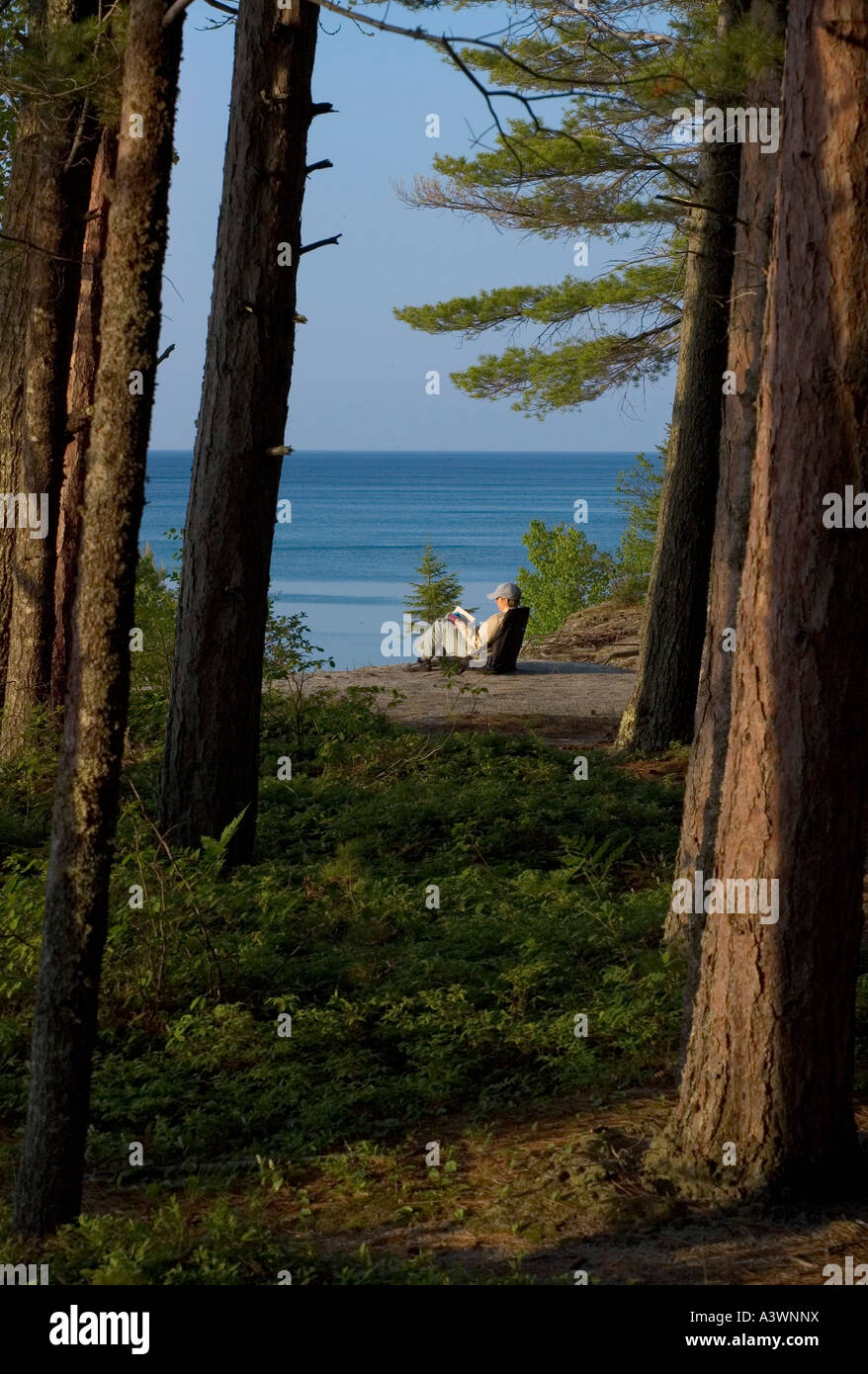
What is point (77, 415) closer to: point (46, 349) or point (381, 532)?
point (46, 349)

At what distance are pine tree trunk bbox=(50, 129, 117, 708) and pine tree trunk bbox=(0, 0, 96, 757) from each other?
0.18 meters

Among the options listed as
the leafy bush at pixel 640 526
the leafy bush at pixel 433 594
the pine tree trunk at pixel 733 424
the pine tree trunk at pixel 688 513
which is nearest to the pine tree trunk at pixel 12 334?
the pine tree trunk at pixel 688 513

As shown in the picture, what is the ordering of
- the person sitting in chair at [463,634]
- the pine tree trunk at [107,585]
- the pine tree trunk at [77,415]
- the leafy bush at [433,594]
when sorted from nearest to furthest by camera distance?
the pine tree trunk at [107,585] < the pine tree trunk at [77,415] < the person sitting in chair at [463,634] < the leafy bush at [433,594]

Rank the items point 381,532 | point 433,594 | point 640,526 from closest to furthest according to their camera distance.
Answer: point 433,594
point 640,526
point 381,532

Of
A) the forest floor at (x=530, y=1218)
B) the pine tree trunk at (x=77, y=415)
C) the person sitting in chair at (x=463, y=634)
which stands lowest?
the forest floor at (x=530, y=1218)

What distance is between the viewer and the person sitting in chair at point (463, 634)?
16.1 metres

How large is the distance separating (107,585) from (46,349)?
7098mm

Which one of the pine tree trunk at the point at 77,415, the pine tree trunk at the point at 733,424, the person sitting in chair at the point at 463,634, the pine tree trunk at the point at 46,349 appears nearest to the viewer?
the pine tree trunk at the point at 733,424

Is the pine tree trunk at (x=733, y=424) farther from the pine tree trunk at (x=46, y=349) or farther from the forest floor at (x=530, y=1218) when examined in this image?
the pine tree trunk at (x=46, y=349)

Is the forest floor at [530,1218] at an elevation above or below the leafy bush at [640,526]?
below

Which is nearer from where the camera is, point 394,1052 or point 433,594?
point 394,1052

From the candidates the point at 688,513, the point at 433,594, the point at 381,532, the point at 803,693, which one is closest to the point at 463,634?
the point at 433,594

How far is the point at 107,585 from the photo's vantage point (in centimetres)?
425

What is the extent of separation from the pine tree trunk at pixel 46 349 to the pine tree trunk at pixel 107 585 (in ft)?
21.5
